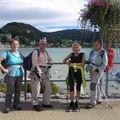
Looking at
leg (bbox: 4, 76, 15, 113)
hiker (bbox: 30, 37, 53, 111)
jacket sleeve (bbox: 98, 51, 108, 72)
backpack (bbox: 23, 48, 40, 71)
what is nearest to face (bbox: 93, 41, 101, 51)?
jacket sleeve (bbox: 98, 51, 108, 72)

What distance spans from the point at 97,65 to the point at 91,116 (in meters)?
1.29

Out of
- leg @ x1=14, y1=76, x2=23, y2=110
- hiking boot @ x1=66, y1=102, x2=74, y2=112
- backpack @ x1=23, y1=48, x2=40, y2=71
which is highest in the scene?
backpack @ x1=23, y1=48, x2=40, y2=71

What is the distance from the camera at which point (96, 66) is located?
9805 millimetres

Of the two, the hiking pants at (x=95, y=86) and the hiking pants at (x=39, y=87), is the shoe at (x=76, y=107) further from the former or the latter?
the hiking pants at (x=39, y=87)

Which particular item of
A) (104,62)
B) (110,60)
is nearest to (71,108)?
(104,62)

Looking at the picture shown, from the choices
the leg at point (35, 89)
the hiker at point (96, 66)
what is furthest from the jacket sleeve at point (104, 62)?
the leg at point (35, 89)

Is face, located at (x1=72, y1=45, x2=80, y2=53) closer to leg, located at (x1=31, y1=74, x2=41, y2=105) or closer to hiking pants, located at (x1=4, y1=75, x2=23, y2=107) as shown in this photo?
leg, located at (x1=31, y1=74, x2=41, y2=105)

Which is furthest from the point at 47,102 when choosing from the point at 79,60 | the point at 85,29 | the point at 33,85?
the point at 85,29

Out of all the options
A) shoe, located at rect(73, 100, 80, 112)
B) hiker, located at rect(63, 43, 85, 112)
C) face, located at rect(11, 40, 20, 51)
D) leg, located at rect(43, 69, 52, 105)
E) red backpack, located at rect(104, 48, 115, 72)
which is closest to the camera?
Result: face, located at rect(11, 40, 20, 51)

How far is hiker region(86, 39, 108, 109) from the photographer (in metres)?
9.70

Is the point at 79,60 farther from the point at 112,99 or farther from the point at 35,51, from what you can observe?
the point at 112,99

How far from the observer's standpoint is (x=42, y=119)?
8727 millimetres

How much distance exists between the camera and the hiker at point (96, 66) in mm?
9695

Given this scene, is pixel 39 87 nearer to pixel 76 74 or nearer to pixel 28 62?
pixel 28 62
